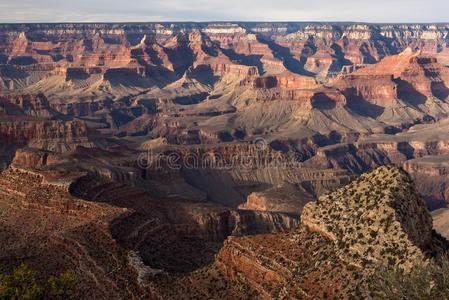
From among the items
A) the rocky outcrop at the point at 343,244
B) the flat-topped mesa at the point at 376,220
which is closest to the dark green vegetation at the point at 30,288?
the rocky outcrop at the point at 343,244

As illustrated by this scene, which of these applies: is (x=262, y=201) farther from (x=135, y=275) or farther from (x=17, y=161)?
(x=135, y=275)

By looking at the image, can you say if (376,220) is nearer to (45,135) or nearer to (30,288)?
(30,288)

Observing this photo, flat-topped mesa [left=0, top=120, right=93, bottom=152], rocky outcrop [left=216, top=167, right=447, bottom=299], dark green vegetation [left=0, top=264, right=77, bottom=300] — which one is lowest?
flat-topped mesa [left=0, top=120, right=93, bottom=152]

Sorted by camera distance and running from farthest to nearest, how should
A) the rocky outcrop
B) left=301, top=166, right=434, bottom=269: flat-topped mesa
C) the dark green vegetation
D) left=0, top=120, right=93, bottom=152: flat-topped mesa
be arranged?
left=0, top=120, right=93, bottom=152: flat-topped mesa < the dark green vegetation < left=301, top=166, right=434, bottom=269: flat-topped mesa < the rocky outcrop

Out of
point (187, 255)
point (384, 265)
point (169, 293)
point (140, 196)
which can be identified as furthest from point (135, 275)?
point (140, 196)

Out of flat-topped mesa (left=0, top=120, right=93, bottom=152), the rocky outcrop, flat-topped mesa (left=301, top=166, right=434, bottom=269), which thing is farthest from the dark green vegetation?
flat-topped mesa (left=0, top=120, right=93, bottom=152)

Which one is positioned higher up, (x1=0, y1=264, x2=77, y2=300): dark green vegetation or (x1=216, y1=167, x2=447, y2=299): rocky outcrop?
(x1=216, y1=167, x2=447, y2=299): rocky outcrop

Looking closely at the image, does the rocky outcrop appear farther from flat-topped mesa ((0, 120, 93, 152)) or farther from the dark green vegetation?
flat-topped mesa ((0, 120, 93, 152))

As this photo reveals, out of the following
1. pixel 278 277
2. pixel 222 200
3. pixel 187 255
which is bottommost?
pixel 222 200
